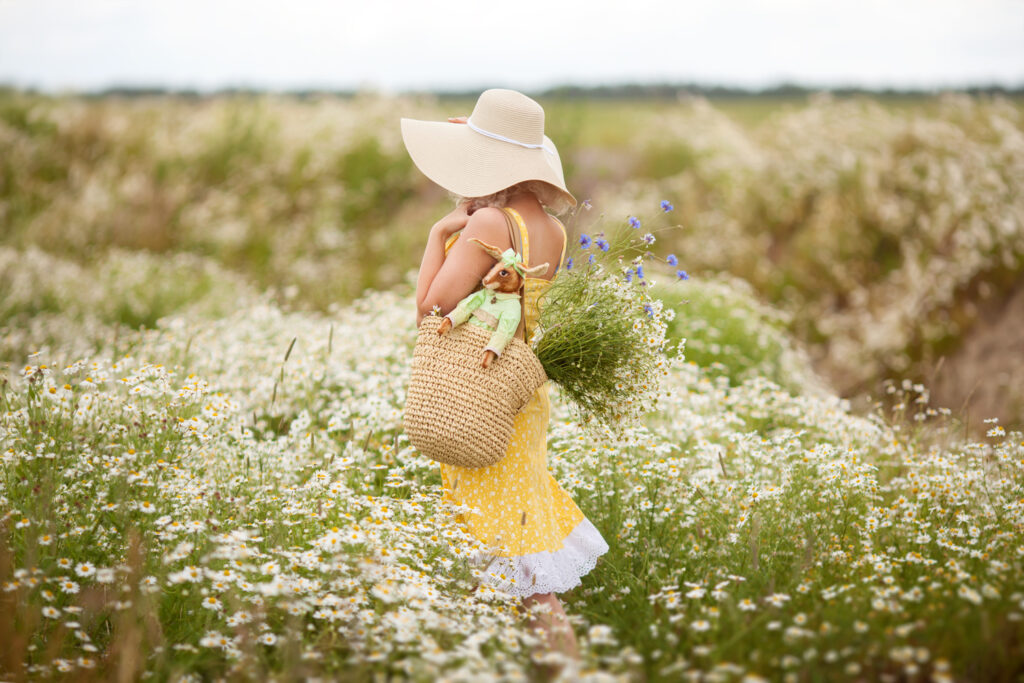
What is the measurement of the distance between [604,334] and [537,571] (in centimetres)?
106

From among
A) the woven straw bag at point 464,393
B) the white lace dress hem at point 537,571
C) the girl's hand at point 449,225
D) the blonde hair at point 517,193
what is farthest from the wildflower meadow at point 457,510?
the girl's hand at point 449,225

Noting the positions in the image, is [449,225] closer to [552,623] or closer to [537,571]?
[537,571]

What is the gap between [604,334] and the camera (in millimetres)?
3459

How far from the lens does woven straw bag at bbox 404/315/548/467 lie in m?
3.19

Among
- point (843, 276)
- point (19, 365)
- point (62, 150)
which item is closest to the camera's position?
point (19, 365)

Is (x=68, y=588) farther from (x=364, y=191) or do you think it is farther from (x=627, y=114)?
(x=627, y=114)

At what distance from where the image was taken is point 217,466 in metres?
4.00

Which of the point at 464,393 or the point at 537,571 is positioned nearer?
the point at 464,393

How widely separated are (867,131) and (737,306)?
648cm

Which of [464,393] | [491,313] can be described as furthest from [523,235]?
[464,393]

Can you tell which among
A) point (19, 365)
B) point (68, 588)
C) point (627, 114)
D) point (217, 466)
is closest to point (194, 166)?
point (19, 365)

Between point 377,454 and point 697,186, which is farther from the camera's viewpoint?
point 697,186

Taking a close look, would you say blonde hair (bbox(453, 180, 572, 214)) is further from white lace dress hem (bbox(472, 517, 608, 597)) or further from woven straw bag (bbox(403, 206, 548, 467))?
white lace dress hem (bbox(472, 517, 608, 597))

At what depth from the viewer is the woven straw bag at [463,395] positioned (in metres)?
3.19
